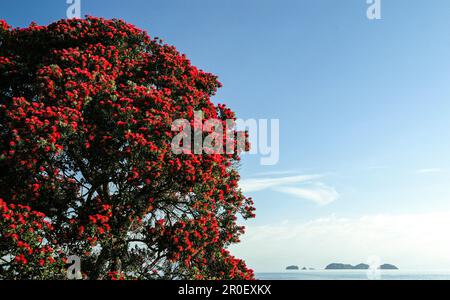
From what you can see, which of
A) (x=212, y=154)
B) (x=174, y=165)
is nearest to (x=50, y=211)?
(x=174, y=165)

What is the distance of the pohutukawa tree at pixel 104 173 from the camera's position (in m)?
11.5

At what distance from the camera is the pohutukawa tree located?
11508 mm

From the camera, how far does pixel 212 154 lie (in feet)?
45.0

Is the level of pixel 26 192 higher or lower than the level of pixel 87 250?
higher

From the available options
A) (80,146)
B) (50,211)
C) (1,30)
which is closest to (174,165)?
(80,146)

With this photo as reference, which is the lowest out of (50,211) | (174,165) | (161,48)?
(50,211)

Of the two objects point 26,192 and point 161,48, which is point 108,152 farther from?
point 161,48

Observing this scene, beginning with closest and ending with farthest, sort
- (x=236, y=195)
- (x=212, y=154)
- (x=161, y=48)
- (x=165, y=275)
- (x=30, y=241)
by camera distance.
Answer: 1. (x=30, y=241)
2. (x=212, y=154)
3. (x=165, y=275)
4. (x=236, y=195)
5. (x=161, y=48)

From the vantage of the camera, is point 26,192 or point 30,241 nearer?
point 30,241

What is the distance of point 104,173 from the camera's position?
1305 cm
